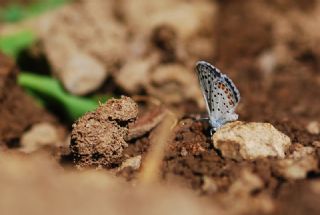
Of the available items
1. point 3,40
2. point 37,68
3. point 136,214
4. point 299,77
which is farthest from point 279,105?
point 136,214

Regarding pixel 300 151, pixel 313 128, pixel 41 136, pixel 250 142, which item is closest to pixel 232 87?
pixel 250 142

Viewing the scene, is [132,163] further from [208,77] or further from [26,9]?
[26,9]

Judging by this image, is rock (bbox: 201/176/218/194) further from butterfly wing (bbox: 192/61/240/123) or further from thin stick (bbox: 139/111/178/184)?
butterfly wing (bbox: 192/61/240/123)

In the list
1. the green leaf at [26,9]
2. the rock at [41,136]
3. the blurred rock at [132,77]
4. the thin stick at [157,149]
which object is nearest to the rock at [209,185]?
the thin stick at [157,149]

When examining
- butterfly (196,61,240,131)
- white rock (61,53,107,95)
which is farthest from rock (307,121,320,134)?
white rock (61,53,107,95)

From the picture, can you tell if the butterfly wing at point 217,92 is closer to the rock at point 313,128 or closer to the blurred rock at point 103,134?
the blurred rock at point 103,134

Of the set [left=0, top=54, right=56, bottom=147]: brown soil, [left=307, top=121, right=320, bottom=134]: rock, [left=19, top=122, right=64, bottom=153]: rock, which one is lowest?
[left=307, top=121, right=320, bottom=134]: rock
